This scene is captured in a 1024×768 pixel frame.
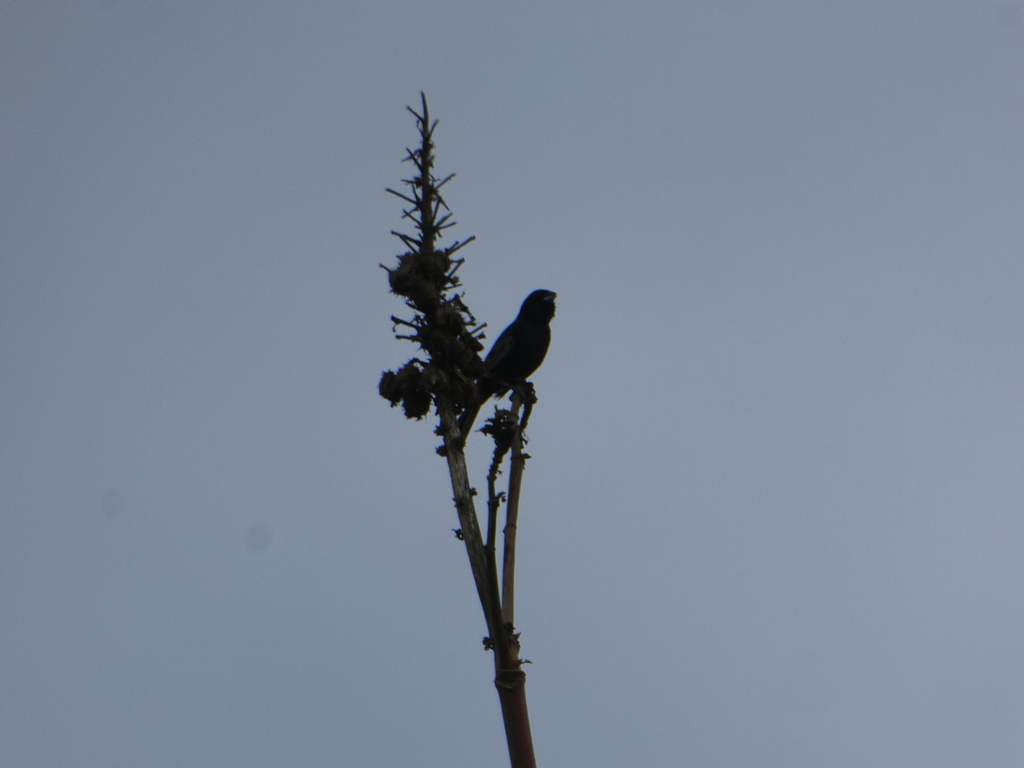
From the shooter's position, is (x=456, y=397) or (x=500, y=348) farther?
(x=500, y=348)

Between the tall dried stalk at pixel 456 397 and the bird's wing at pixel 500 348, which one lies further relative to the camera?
the bird's wing at pixel 500 348

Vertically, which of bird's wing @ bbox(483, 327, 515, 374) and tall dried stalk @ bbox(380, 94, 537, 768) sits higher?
bird's wing @ bbox(483, 327, 515, 374)

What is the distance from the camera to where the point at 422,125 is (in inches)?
153

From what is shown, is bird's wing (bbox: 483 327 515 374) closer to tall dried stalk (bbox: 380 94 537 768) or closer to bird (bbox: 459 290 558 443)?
bird (bbox: 459 290 558 443)

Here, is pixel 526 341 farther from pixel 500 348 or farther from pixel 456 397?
pixel 456 397

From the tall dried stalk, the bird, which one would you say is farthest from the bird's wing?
the tall dried stalk

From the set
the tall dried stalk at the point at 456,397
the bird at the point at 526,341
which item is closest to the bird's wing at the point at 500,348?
the bird at the point at 526,341

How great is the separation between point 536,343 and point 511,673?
4845mm

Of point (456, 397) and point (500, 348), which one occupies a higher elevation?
point (500, 348)

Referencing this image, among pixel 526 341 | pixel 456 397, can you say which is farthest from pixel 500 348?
pixel 456 397

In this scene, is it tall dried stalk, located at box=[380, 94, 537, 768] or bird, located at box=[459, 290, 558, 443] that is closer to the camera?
tall dried stalk, located at box=[380, 94, 537, 768]

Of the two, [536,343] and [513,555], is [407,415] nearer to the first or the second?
[513,555]

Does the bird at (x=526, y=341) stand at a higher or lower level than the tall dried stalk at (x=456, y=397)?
higher

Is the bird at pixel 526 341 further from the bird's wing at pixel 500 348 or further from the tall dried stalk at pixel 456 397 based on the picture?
the tall dried stalk at pixel 456 397
